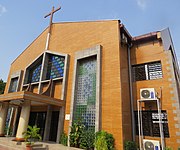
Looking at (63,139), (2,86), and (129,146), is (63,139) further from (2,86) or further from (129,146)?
(2,86)

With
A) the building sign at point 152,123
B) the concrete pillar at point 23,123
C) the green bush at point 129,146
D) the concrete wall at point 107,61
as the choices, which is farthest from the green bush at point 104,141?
the concrete pillar at point 23,123

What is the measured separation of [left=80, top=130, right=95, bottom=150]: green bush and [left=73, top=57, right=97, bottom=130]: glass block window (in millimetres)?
370

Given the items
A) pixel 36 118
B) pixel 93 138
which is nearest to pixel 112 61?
pixel 93 138

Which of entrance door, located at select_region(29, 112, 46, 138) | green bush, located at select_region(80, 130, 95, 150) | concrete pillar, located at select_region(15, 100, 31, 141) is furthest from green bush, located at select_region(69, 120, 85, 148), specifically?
entrance door, located at select_region(29, 112, 46, 138)

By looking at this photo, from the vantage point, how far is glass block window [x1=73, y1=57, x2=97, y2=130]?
29.7 ft

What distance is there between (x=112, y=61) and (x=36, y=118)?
27.1 ft

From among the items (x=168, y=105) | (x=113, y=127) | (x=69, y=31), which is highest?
(x=69, y=31)

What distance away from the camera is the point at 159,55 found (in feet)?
30.2

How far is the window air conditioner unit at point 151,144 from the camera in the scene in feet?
23.9

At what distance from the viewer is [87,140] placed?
8.30 meters

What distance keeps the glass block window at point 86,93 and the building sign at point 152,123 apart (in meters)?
3.00

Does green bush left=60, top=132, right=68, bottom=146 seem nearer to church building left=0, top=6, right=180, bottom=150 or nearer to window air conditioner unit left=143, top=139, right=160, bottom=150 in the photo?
church building left=0, top=6, right=180, bottom=150

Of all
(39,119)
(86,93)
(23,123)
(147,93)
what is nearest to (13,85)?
(39,119)

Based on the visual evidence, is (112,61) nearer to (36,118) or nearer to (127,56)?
(127,56)
